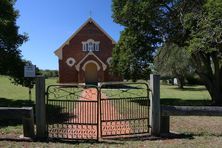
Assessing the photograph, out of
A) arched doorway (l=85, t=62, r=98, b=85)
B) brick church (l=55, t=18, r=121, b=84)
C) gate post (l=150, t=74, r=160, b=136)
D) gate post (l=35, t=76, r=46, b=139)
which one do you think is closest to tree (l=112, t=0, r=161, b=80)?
gate post (l=150, t=74, r=160, b=136)

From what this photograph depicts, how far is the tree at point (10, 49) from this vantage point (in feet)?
69.9

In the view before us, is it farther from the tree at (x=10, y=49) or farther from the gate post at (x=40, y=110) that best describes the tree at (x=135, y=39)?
the gate post at (x=40, y=110)

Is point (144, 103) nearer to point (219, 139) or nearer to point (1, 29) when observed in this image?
point (219, 139)

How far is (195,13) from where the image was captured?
21.9 m

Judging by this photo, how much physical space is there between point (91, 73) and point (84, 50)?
334 centimetres

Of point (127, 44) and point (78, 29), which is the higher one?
point (78, 29)

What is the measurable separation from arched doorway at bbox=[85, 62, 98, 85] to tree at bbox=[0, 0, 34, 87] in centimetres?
2748

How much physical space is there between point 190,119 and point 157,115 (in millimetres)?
5146

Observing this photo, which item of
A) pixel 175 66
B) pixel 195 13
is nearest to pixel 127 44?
Answer: pixel 195 13

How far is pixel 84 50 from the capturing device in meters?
50.0

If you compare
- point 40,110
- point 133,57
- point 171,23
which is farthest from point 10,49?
point 40,110

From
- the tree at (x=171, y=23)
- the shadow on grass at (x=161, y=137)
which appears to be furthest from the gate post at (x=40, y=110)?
the tree at (x=171, y=23)

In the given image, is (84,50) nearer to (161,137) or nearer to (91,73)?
(91,73)

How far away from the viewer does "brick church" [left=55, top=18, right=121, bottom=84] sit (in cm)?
4966
